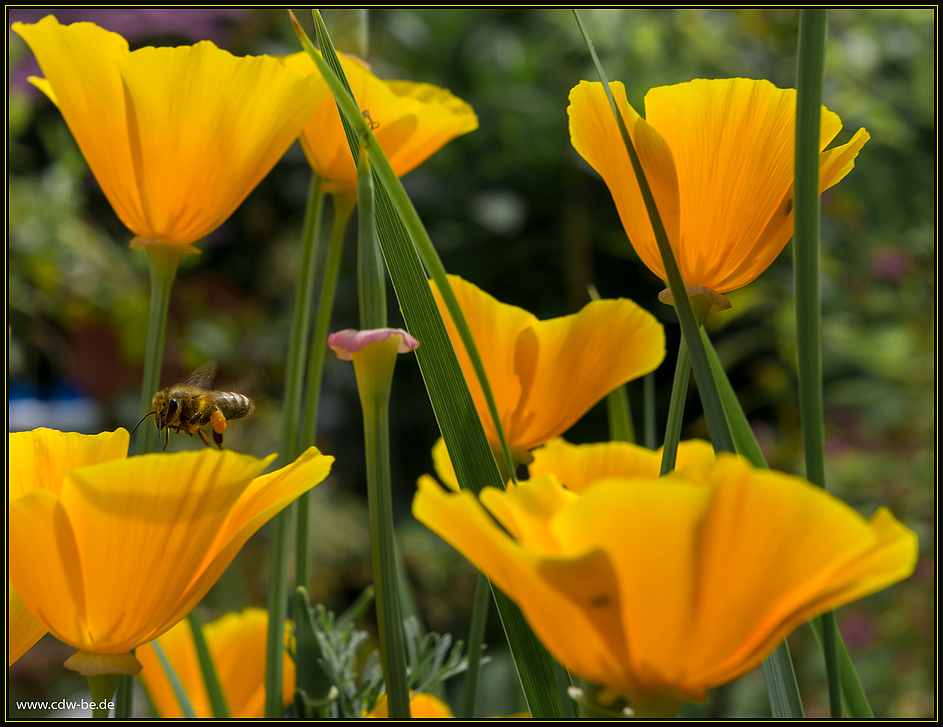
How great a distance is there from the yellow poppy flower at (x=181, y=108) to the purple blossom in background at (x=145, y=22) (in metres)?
0.74

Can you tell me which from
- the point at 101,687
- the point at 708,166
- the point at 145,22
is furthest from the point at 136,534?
the point at 145,22

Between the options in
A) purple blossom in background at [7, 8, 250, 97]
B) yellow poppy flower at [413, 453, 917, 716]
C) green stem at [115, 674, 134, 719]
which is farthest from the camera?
purple blossom in background at [7, 8, 250, 97]

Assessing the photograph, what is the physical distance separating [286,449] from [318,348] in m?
0.03

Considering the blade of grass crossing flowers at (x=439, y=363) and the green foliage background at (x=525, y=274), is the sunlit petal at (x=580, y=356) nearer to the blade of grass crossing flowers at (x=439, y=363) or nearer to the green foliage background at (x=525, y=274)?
the blade of grass crossing flowers at (x=439, y=363)

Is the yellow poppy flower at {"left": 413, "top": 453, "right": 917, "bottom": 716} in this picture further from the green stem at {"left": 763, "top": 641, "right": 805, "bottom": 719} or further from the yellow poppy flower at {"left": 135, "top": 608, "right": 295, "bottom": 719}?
the yellow poppy flower at {"left": 135, "top": 608, "right": 295, "bottom": 719}

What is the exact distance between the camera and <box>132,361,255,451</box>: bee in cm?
24

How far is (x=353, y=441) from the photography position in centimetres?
132

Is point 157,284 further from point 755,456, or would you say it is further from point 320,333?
point 755,456

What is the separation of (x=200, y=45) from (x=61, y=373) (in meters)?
1.18

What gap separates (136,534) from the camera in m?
0.15

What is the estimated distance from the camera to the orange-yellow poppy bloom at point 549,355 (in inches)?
8.7

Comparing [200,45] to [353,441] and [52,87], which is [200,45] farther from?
[353,441]

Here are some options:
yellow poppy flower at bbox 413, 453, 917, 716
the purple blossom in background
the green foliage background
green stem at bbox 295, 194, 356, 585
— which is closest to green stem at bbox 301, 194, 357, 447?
green stem at bbox 295, 194, 356, 585

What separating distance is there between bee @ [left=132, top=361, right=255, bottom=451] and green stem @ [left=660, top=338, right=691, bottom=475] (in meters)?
0.12
